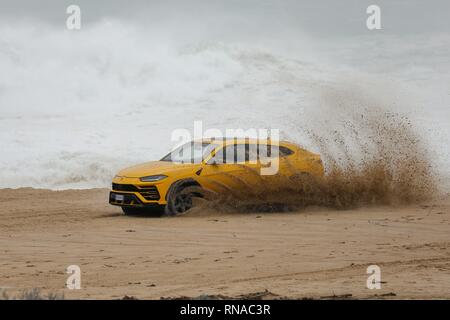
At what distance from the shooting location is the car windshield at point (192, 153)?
16.5 m

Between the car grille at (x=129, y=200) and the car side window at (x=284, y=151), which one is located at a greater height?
the car side window at (x=284, y=151)

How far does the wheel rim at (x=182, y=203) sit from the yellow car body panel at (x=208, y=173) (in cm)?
28

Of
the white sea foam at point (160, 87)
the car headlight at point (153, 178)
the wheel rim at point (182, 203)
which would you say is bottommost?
the wheel rim at point (182, 203)

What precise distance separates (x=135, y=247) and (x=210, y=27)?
39274 mm

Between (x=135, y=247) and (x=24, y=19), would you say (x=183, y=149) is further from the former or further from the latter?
(x=24, y=19)

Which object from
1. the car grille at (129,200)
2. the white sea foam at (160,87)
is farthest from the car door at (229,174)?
the white sea foam at (160,87)

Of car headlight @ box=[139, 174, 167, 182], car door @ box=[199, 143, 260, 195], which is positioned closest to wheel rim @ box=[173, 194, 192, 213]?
car door @ box=[199, 143, 260, 195]

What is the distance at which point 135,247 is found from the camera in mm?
12469

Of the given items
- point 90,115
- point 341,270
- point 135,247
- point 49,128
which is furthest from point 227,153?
point 90,115

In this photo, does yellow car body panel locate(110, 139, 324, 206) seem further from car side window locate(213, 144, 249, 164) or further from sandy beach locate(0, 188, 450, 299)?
sandy beach locate(0, 188, 450, 299)

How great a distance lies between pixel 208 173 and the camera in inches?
640

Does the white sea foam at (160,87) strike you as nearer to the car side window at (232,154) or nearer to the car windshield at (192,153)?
the car windshield at (192,153)

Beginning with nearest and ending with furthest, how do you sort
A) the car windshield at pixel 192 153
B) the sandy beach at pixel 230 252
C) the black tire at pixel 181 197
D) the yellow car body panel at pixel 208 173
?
the sandy beach at pixel 230 252 < the yellow car body panel at pixel 208 173 < the black tire at pixel 181 197 < the car windshield at pixel 192 153

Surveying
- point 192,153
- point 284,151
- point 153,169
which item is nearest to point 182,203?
point 153,169
